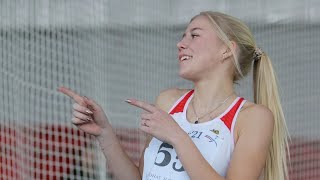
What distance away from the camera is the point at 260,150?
1.66 meters

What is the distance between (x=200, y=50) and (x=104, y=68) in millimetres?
2954

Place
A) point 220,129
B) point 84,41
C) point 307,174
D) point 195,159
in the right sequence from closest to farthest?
point 195,159, point 220,129, point 84,41, point 307,174

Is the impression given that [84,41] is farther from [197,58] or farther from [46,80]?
[197,58]

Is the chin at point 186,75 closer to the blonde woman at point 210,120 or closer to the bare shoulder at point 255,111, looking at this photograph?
the blonde woman at point 210,120

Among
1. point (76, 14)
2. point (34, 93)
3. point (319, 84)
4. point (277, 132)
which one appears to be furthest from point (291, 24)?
point (277, 132)

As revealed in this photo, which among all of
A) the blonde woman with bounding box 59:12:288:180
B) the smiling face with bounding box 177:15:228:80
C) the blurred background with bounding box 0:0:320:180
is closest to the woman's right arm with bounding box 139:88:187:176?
the blonde woman with bounding box 59:12:288:180

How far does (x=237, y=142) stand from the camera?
167cm

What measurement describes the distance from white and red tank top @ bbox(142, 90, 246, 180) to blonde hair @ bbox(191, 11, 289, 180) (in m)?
0.10

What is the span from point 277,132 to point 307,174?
3541mm

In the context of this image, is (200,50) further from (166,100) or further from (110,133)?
(110,133)

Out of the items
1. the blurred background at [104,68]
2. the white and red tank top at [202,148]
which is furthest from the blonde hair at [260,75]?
the blurred background at [104,68]

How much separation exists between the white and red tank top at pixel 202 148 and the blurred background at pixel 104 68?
218 centimetres

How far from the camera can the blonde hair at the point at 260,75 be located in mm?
1801

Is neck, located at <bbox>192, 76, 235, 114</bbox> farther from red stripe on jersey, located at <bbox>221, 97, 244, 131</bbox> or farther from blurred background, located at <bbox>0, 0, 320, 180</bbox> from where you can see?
blurred background, located at <bbox>0, 0, 320, 180</bbox>
